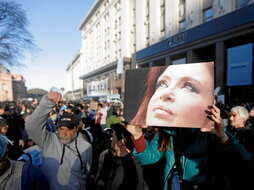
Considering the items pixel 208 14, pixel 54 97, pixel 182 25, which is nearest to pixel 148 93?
pixel 54 97

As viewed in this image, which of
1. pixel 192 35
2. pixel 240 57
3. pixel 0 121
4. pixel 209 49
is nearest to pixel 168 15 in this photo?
pixel 192 35

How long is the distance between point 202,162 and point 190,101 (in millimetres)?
577

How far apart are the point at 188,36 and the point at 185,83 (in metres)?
15.8

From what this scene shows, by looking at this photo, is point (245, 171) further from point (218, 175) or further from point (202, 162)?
point (202, 162)

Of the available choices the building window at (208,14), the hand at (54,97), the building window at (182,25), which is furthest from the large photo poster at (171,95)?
the building window at (182,25)

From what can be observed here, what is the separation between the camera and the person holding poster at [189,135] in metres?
1.55

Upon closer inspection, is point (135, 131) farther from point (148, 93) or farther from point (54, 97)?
point (54, 97)

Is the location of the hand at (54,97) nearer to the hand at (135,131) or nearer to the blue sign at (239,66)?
the hand at (135,131)

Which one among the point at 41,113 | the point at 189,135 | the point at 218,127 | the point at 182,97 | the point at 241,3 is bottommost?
the point at 189,135

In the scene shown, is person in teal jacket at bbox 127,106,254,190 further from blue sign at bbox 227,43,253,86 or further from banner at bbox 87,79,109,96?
banner at bbox 87,79,109,96

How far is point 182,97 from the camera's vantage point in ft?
5.69

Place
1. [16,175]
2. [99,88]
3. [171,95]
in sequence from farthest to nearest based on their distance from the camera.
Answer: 1. [99,88]
2. [171,95]
3. [16,175]

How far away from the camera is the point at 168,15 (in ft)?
62.3

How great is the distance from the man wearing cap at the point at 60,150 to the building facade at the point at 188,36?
12.3 meters
